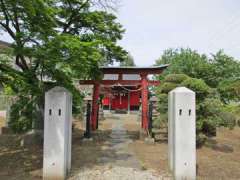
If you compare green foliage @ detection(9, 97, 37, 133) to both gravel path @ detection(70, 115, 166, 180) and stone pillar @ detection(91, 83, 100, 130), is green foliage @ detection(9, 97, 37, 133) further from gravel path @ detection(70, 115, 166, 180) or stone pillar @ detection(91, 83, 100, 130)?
stone pillar @ detection(91, 83, 100, 130)

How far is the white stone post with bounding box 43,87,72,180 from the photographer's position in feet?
17.1

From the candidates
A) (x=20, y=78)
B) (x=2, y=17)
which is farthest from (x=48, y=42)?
(x=2, y=17)

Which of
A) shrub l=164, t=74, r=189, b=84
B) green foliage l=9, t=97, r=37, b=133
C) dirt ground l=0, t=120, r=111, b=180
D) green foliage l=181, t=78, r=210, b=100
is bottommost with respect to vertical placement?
dirt ground l=0, t=120, r=111, b=180

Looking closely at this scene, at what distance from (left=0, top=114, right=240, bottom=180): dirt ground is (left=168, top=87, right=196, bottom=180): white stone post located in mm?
575

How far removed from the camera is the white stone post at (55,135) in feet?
17.1

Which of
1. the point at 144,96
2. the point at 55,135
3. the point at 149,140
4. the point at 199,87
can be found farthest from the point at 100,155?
the point at 144,96

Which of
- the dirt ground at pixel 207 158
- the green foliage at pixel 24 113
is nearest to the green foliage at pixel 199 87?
the dirt ground at pixel 207 158

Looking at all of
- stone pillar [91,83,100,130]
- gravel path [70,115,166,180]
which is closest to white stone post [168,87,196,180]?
gravel path [70,115,166,180]

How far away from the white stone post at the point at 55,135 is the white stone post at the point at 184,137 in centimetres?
235

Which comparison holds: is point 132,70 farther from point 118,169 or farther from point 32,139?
point 118,169

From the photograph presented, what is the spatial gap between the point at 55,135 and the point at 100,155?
2655mm

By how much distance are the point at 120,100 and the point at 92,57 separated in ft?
67.8

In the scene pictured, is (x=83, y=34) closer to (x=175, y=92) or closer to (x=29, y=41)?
(x=29, y=41)

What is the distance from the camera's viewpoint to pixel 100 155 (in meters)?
7.59
